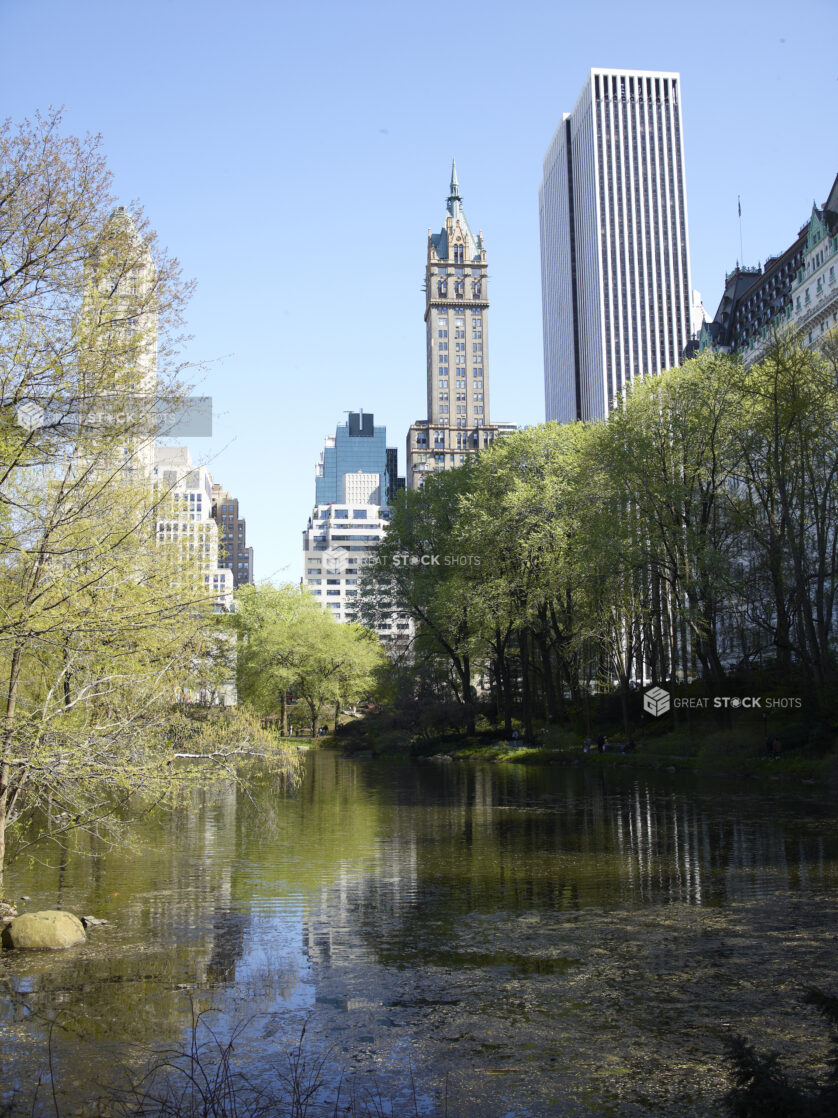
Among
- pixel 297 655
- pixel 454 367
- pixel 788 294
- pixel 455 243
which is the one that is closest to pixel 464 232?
pixel 455 243

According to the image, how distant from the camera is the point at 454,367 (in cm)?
17312

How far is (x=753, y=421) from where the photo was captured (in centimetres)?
3625

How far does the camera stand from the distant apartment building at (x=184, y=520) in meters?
13.4

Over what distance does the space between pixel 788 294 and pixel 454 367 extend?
303 ft

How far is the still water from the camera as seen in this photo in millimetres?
7867

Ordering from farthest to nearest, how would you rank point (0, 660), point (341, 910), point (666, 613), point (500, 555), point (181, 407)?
point (500, 555) → point (666, 613) → point (0, 660) → point (341, 910) → point (181, 407)

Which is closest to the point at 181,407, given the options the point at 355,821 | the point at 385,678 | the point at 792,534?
the point at 355,821

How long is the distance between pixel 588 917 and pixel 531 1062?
5.28m

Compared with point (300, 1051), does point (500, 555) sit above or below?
above

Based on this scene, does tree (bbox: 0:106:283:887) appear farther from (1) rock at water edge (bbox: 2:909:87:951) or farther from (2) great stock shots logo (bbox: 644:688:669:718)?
(2) great stock shots logo (bbox: 644:688:669:718)

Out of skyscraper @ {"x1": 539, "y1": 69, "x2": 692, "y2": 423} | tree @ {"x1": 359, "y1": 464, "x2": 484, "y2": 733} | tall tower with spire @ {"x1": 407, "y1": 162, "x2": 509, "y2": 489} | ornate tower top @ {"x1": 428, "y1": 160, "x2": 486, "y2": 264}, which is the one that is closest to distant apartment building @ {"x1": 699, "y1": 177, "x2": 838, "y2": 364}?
tree @ {"x1": 359, "y1": 464, "x2": 484, "y2": 733}

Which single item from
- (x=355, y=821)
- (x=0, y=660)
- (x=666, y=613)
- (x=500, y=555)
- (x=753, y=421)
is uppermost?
(x=753, y=421)

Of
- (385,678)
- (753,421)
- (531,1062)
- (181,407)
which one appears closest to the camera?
(531,1062)

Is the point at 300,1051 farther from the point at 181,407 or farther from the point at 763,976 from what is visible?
the point at 181,407
